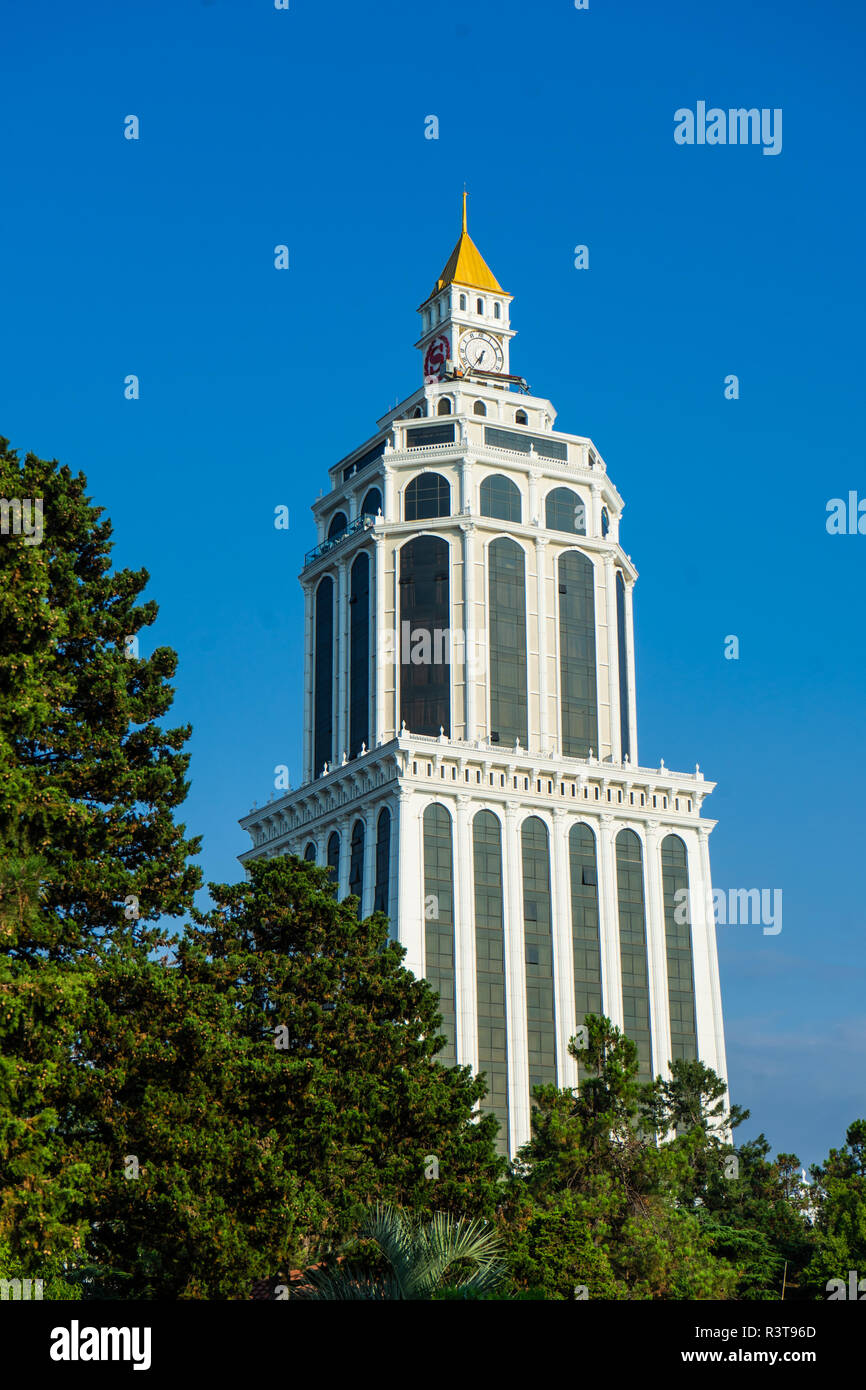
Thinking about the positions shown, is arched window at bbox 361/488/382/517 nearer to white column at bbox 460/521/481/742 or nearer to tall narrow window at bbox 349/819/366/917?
white column at bbox 460/521/481/742

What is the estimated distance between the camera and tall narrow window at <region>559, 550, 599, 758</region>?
10594 cm

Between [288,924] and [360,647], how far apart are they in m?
63.1

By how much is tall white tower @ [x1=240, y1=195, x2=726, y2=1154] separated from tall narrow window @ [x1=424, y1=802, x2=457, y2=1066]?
0.42 feet

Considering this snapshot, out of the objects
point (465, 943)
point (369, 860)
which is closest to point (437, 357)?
point (369, 860)

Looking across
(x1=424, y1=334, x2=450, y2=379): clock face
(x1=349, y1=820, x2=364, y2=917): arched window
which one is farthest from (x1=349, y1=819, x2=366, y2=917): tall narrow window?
(x1=424, y1=334, x2=450, y2=379): clock face

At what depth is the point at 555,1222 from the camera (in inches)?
1740

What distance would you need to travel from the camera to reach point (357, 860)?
322ft

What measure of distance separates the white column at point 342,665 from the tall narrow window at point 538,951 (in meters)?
15.4

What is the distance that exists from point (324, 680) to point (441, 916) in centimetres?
2608

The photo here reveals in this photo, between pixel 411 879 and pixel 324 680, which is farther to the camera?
pixel 324 680

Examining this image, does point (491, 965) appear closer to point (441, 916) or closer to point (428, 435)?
point (441, 916)

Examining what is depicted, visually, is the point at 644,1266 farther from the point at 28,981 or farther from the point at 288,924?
the point at 28,981

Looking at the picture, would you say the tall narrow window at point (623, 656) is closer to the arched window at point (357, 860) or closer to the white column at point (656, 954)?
the white column at point (656, 954)
